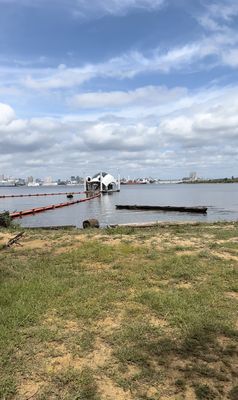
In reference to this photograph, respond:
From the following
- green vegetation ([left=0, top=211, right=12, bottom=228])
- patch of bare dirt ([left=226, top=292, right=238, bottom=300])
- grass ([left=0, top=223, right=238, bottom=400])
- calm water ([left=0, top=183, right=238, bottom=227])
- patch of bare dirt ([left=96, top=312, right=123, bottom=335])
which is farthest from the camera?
calm water ([left=0, top=183, right=238, bottom=227])

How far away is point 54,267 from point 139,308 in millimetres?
3578

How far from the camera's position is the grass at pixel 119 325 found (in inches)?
192

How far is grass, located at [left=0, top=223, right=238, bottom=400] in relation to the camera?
4.88m

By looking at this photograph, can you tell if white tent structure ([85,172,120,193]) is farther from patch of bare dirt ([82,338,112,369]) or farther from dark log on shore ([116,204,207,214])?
patch of bare dirt ([82,338,112,369])

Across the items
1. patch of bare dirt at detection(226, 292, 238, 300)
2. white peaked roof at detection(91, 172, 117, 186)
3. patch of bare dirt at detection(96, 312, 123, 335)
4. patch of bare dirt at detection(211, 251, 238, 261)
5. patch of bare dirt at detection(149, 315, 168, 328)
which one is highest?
white peaked roof at detection(91, 172, 117, 186)

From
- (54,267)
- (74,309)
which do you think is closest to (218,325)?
(74,309)

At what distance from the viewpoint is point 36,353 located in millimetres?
5625

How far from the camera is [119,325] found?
6590 mm

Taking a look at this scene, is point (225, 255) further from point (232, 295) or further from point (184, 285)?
point (232, 295)

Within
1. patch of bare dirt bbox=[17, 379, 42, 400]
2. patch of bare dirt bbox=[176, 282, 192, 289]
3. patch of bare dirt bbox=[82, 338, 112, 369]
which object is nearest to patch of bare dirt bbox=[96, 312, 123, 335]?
patch of bare dirt bbox=[82, 338, 112, 369]

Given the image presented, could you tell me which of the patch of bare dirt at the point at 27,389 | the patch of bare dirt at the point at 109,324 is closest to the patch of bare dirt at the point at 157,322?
the patch of bare dirt at the point at 109,324

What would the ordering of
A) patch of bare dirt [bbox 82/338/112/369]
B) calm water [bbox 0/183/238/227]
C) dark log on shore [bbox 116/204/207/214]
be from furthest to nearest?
dark log on shore [bbox 116/204/207/214]
calm water [bbox 0/183/238/227]
patch of bare dirt [bbox 82/338/112/369]

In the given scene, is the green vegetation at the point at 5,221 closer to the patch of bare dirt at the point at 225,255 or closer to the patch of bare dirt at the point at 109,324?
the patch of bare dirt at the point at 225,255

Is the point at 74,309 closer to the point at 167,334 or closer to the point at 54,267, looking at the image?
the point at 167,334
